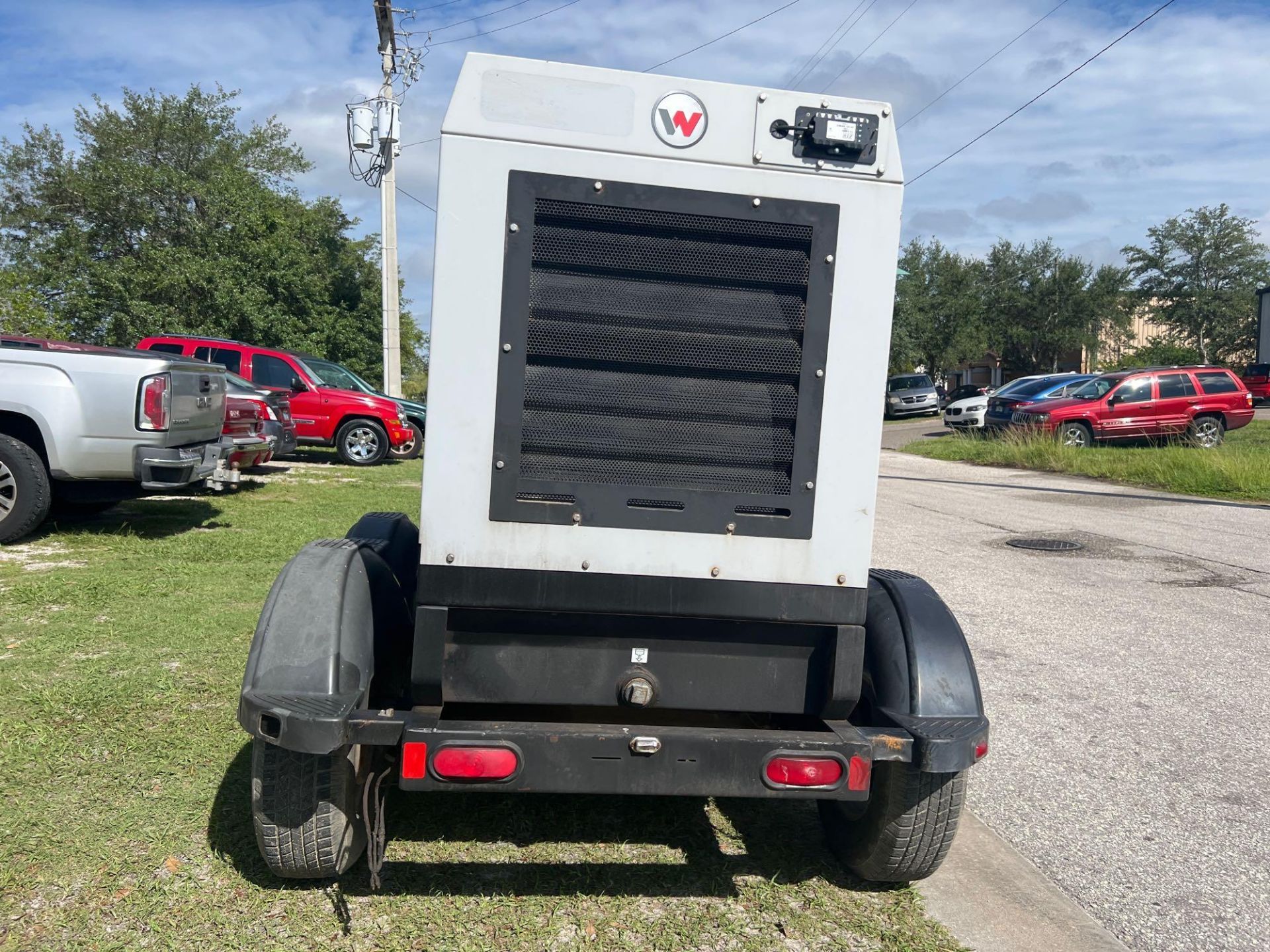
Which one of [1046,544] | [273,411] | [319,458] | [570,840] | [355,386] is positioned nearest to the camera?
[570,840]

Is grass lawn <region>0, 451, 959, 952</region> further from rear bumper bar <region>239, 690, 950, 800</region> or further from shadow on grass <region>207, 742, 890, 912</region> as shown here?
rear bumper bar <region>239, 690, 950, 800</region>

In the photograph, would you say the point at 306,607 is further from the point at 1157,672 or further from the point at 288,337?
the point at 288,337

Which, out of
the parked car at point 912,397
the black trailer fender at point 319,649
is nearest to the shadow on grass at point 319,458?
the black trailer fender at point 319,649

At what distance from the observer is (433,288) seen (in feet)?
9.11

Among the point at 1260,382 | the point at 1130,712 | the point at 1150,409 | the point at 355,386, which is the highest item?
the point at 1260,382

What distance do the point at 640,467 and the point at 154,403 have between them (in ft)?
21.3

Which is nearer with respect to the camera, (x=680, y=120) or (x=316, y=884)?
(x=680, y=120)

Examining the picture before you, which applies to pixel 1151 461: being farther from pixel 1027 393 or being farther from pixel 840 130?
pixel 840 130

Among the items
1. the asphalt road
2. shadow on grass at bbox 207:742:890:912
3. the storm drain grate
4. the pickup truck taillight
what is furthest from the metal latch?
the storm drain grate

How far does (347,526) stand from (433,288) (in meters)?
7.36

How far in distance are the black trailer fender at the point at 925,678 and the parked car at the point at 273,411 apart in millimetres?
9992

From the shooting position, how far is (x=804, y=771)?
9.37 ft

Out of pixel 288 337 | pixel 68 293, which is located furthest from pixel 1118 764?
pixel 68 293

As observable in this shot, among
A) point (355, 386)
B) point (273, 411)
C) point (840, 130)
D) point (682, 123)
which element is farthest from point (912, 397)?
point (682, 123)
